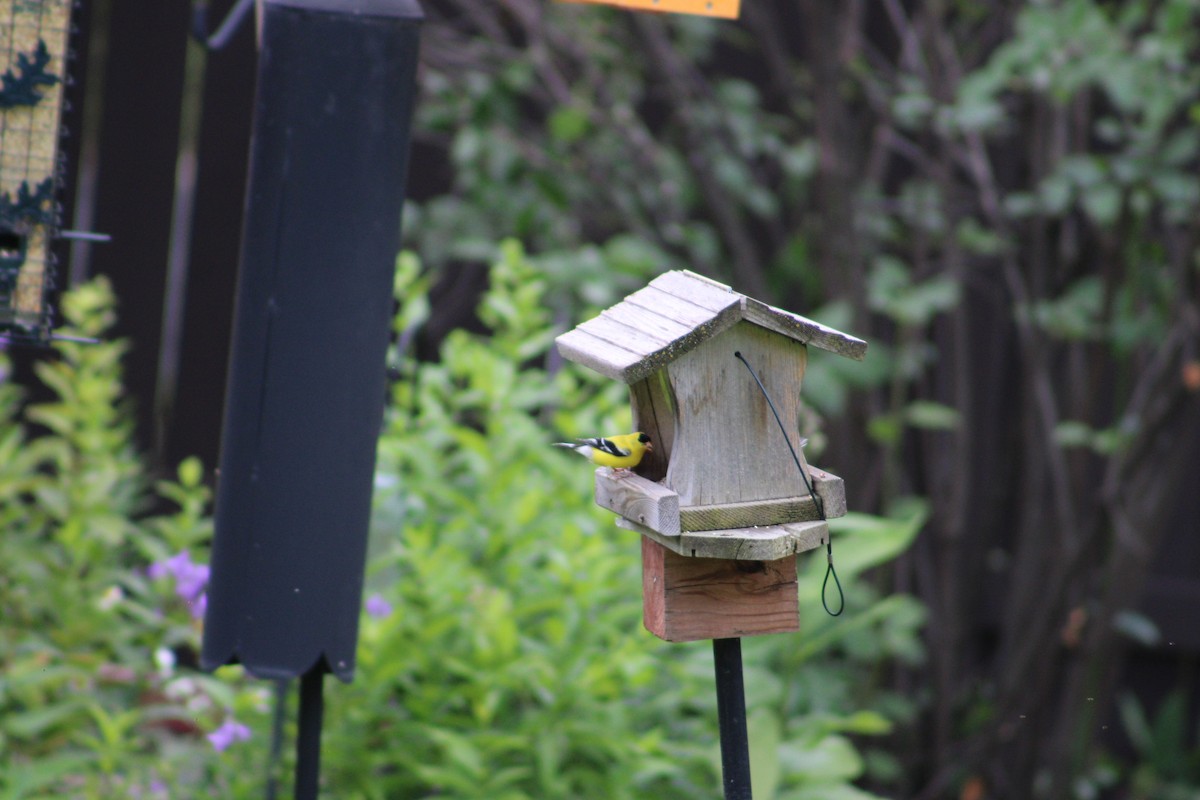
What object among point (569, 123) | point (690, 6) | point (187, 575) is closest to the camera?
point (690, 6)

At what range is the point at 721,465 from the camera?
129 centimetres

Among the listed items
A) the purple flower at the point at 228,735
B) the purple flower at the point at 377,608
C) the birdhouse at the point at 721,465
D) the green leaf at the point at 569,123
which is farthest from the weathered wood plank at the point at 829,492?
the green leaf at the point at 569,123

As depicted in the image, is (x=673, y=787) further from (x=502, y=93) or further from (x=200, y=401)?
(x=200, y=401)

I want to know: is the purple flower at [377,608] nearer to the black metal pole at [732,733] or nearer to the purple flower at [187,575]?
the purple flower at [187,575]

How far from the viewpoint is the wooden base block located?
4.26ft

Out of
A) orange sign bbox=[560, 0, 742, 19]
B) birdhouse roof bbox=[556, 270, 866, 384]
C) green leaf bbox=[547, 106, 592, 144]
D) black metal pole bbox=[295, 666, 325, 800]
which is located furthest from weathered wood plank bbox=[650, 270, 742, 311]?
green leaf bbox=[547, 106, 592, 144]

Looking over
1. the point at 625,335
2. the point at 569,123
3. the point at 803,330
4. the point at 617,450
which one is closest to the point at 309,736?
the point at 617,450

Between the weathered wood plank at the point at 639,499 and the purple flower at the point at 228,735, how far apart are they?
1.07 m

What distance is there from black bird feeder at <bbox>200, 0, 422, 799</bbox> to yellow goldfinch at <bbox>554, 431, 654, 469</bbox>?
0.49 metres

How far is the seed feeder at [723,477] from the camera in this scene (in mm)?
1249

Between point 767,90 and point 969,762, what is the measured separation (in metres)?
2.23

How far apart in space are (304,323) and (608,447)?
56 cm

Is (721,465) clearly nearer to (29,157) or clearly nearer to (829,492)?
(829,492)

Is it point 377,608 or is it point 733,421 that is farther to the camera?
point 377,608
